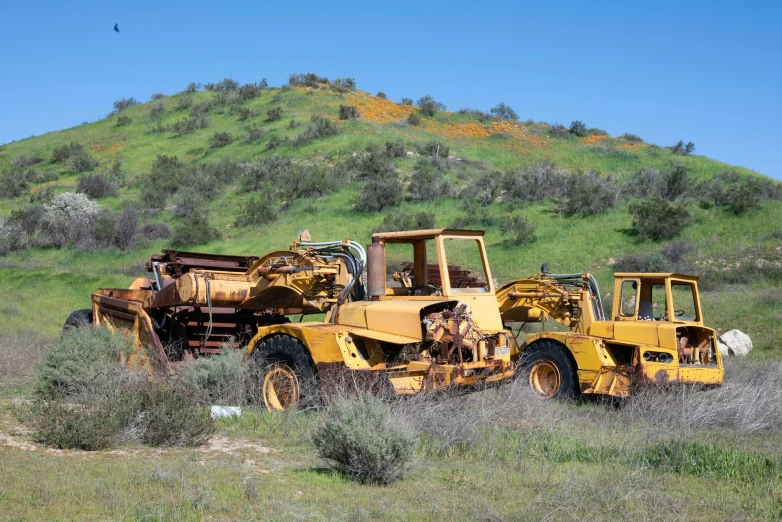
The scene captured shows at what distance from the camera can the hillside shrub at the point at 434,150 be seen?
43.5 meters

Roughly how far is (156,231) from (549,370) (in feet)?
88.5

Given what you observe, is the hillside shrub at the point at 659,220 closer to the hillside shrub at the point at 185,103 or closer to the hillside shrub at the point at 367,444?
the hillside shrub at the point at 367,444

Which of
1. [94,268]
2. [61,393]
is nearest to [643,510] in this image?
[61,393]

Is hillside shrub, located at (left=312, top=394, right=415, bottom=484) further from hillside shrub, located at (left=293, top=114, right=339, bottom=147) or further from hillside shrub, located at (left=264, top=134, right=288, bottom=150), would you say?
hillside shrub, located at (left=264, top=134, right=288, bottom=150)

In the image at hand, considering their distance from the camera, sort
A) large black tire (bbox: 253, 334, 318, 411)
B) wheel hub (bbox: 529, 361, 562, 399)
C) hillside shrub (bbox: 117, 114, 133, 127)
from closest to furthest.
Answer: large black tire (bbox: 253, 334, 318, 411) → wheel hub (bbox: 529, 361, 562, 399) → hillside shrub (bbox: 117, 114, 133, 127)

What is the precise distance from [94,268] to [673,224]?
2238 centimetres

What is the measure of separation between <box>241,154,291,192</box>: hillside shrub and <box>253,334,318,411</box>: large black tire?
30.5 metres

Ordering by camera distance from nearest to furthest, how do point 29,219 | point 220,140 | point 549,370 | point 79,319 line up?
1. point 549,370
2. point 79,319
3. point 29,219
4. point 220,140

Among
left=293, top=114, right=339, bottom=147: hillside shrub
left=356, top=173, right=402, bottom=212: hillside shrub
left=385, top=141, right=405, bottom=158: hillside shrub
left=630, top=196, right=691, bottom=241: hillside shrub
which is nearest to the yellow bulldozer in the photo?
left=630, top=196, right=691, bottom=241: hillside shrub

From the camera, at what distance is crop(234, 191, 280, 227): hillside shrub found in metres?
34.9

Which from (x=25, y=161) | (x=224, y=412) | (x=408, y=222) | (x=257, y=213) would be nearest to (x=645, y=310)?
(x=224, y=412)

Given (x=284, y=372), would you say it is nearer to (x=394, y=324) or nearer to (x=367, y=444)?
(x=394, y=324)

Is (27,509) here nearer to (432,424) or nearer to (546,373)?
(432,424)

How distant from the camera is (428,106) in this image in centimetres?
5875
